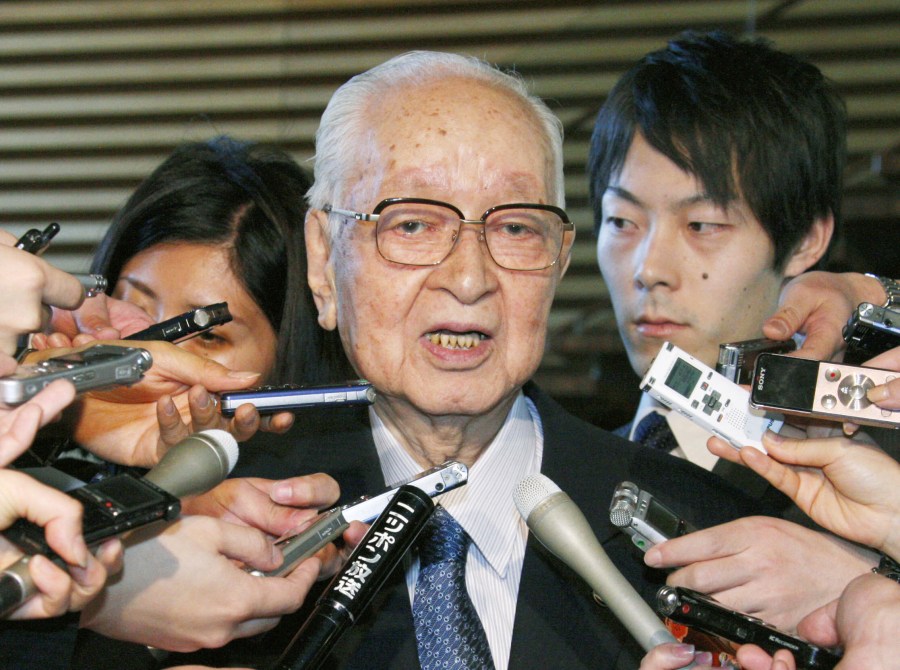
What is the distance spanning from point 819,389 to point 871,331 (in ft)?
0.86

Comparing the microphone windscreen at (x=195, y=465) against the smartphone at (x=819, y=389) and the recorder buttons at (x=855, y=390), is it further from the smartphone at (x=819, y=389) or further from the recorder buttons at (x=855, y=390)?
the recorder buttons at (x=855, y=390)

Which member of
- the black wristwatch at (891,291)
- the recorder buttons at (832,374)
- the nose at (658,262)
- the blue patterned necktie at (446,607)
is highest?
the recorder buttons at (832,374)

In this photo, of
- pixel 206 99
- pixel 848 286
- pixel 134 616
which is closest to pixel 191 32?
pixel 206 99

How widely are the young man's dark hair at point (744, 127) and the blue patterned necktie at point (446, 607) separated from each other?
1.18m

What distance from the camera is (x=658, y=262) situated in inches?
106

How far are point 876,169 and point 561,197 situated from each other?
2.55m

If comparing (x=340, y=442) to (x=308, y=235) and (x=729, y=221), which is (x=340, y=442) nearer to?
Answer: (x=308, y=235)

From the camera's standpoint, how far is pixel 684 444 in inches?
111

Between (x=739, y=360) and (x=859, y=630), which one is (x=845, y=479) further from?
(x=859, y=630)

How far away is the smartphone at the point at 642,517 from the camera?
171 cm

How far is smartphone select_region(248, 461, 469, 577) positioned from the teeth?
46cm

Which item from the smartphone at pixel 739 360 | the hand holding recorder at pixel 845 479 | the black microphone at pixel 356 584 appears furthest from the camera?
the smartphone at pixel 739 360

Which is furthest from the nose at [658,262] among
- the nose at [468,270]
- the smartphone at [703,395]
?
the smartphone at [703,395]

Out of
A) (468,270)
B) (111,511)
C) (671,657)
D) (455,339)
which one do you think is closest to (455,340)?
(455,339)
